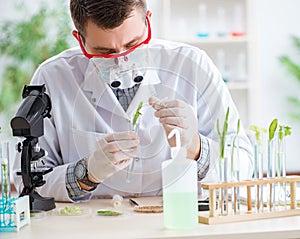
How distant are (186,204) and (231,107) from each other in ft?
2.27

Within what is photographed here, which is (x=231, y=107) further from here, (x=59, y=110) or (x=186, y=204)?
(x=186, y=204)

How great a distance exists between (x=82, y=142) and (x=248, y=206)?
620 mm

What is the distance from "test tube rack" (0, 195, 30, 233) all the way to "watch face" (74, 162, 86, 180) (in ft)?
1.07

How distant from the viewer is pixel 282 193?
5.51ft

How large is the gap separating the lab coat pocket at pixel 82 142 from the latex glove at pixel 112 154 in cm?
13

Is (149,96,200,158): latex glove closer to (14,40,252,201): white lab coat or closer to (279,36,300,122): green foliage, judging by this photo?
(14,40,252,201): white lab coat

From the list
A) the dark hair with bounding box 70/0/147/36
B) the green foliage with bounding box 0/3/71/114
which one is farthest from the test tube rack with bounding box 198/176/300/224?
the green foliage with bounding box 0/3/71/114

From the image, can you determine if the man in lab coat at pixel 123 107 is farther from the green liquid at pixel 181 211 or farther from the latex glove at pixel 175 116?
the green liquid at pixel 181 211

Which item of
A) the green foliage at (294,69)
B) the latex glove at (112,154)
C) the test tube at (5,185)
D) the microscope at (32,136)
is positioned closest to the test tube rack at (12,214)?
the test tube at (5,185)

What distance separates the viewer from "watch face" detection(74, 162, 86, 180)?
1909 millimetres

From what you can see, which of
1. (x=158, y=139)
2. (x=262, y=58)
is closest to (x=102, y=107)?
(x=158, y=139)

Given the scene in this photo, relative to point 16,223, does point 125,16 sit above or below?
above

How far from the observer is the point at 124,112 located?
5.86ft

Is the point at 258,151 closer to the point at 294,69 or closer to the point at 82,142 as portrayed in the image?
the point at 82,142
